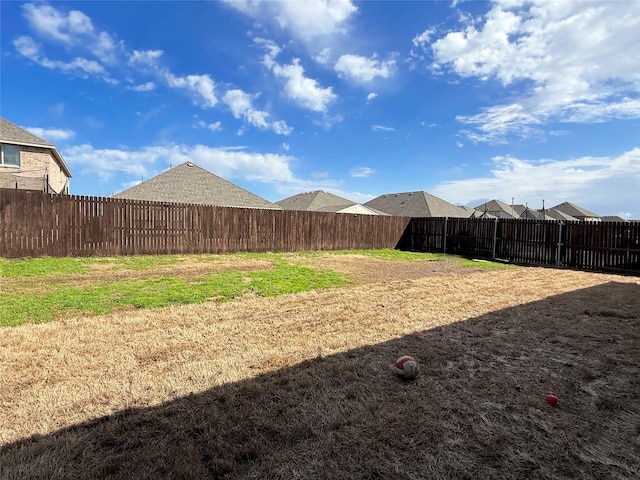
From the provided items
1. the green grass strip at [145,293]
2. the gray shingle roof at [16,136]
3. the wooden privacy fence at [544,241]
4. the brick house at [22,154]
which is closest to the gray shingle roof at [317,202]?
the wooden privacy fence at [544,241]

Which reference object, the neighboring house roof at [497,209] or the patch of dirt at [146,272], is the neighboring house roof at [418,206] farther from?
the patch of dirt at [146,272]

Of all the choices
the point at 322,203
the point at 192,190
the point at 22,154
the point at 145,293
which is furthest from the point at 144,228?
the point at 322,203

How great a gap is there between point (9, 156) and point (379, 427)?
27.5m

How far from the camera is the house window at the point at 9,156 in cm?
2012

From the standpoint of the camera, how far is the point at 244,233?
13.6 meters

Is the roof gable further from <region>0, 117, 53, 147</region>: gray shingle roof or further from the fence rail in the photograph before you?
<region>0, 117, 53, 147</region>: gray shingle roof

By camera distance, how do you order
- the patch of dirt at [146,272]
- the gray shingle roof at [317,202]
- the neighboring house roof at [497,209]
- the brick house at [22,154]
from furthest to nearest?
the neighboring house roof at [497,209] < the gray shingle roof at [317,202] < the brick house at [22,154] < the patch of dirt at [146,272]

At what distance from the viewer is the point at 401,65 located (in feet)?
50.3

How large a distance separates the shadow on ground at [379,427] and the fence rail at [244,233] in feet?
33.8

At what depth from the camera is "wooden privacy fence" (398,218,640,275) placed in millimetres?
11219

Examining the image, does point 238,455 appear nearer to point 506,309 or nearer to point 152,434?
point 152,434

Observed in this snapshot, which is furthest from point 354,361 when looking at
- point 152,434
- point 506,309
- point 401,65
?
point 401,65

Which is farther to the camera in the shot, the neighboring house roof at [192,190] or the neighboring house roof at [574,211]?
the neighboring house roof at [574,211]

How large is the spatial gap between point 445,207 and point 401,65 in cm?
1838
